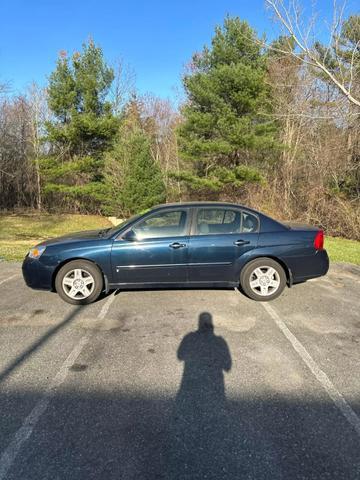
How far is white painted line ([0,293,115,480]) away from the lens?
2.12m

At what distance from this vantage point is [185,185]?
2027 cm

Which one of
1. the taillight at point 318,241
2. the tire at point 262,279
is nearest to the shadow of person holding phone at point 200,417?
the tire at point 262,279

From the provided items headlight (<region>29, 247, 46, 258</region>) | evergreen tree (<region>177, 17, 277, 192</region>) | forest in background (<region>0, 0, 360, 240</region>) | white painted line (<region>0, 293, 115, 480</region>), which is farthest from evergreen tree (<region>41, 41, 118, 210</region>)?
white painted line (<region>0, 293, 115, 480</region>)

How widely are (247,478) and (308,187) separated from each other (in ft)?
45.3

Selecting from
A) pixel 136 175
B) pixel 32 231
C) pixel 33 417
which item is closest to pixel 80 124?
pixel 136 175

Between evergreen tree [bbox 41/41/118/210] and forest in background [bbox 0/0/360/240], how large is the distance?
0.06m

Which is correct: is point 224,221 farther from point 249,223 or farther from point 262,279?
point 262,279

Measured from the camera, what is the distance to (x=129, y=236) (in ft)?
16.2

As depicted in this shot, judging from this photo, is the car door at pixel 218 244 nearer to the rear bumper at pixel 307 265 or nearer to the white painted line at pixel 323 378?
the rear bumper at pixel 307 265

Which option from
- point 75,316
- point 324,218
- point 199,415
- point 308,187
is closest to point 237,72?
point 308,187

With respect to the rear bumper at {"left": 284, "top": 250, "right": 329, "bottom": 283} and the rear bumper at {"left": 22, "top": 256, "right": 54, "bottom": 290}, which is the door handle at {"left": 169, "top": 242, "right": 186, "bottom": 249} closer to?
the rear bumper at {"left": 284, "top": 250, "right": 329, "bottom": 283}

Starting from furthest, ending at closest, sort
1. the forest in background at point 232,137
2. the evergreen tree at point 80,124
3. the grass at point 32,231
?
the evergreen tree at point 80,124, the forest in background at point 232,137, the grass at point 32,231

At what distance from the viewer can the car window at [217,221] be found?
5.05 m

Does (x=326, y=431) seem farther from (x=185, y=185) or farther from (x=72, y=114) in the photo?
(x=72, y=114)
